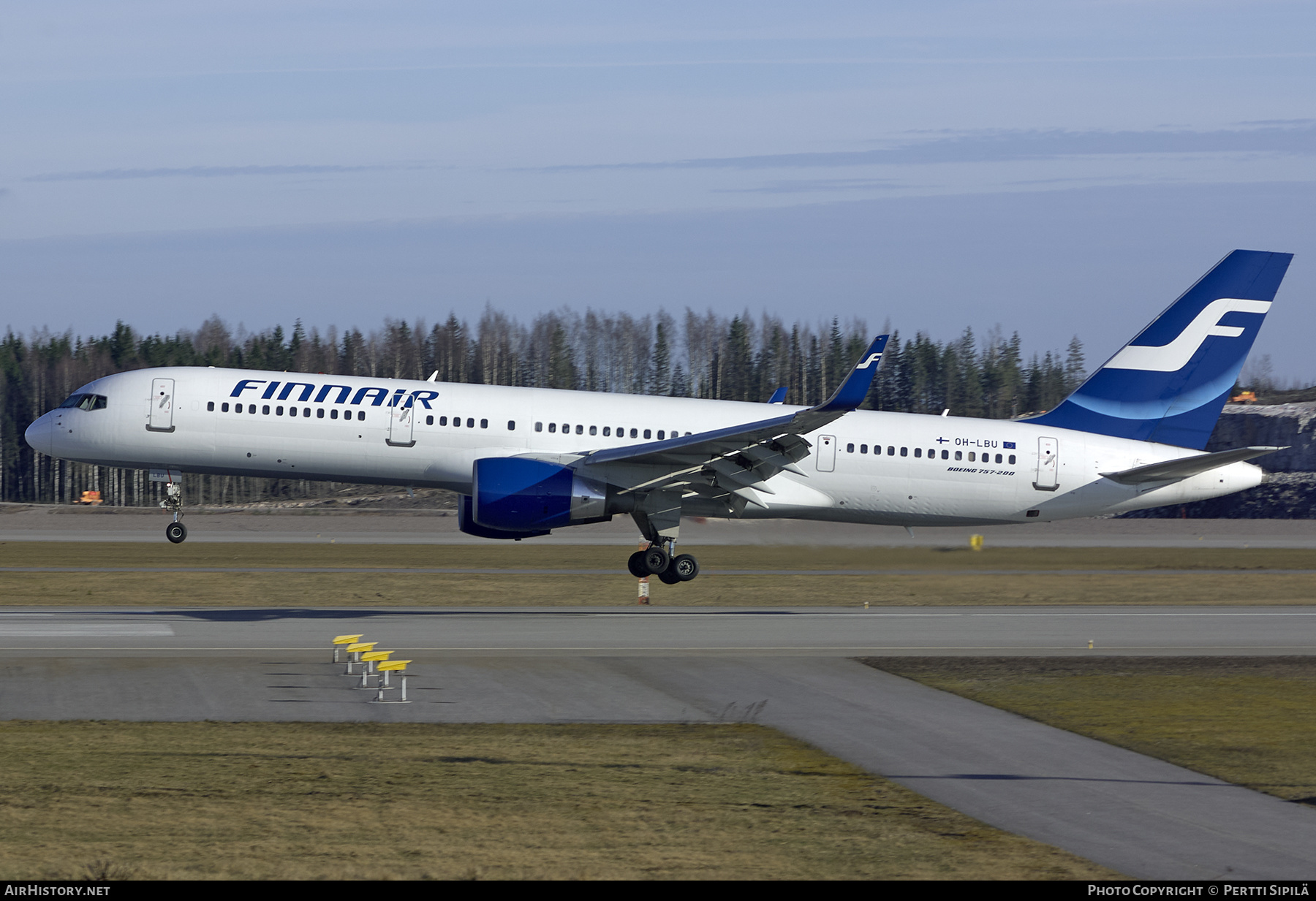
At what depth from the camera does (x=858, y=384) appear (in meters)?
29.6

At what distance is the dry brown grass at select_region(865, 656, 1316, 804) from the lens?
2016 centimetres

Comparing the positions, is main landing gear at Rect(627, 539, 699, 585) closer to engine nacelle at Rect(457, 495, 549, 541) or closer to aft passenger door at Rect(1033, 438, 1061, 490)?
engine nacelle at Rect(457, 495, 549, 541)

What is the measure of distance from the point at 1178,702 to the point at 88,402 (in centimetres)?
2875

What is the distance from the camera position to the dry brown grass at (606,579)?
1580 inches

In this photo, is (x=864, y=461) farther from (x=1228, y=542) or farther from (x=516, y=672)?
(x=1228, y=542)

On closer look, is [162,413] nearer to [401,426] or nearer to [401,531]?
[401,426]

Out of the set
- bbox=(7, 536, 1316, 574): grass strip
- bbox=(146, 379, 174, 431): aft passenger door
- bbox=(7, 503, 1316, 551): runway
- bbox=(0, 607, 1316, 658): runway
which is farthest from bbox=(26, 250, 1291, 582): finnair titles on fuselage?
bbox=(7, 503, 1316, 551): runway

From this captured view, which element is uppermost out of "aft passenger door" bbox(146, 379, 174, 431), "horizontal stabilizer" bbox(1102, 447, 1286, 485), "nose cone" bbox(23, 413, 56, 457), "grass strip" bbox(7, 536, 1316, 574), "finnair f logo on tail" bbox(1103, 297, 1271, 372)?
"finnair f logo on tail" bbox(1103, 297, 1271, 372)

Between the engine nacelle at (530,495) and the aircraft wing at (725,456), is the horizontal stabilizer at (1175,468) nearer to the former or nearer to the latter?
the aircraft wing at (725,456)

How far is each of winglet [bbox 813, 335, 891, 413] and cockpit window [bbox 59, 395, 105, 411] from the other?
1977 cm

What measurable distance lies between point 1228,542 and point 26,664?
6709 cm

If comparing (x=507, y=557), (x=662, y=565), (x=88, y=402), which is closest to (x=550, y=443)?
(x=662, y=565)
